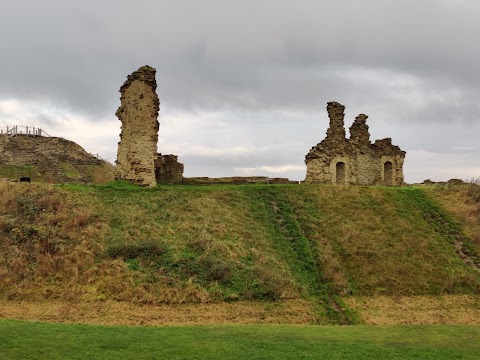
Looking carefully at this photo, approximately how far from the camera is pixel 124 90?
1117 inches

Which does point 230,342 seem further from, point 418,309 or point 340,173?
point 340,173

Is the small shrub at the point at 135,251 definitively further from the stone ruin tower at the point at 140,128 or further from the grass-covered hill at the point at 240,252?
the stone ruin tower at the point at 140,128

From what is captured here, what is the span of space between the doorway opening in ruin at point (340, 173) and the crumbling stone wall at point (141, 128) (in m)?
14.4

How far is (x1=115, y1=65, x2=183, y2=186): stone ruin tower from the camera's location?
1063 inches

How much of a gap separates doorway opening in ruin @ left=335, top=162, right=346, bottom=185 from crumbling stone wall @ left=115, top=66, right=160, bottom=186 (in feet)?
47.3

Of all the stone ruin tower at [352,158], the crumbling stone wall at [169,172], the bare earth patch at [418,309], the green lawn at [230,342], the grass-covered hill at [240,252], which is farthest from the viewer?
the stone ruin tower at [352,158]

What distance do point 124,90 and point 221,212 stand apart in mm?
10193

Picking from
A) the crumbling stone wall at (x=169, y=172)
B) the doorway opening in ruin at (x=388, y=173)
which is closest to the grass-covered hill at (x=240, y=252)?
the crumbling stone wall at (x=169, y=172)

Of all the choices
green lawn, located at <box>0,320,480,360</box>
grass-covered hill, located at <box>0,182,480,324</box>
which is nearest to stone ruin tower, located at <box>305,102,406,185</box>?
grass-covered hill, located at <box>0,182,480,324</box>

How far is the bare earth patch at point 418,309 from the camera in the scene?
16625mm

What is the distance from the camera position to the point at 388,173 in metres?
39.7

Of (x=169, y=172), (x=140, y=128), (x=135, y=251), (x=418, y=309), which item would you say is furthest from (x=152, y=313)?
(x=169, y=172)

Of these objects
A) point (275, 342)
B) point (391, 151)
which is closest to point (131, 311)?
point (275, 342)

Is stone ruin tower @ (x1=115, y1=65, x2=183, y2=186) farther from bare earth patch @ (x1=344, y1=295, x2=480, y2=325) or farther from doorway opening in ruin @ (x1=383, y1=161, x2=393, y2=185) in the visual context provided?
doorway opening in ruin @ (x1=383, y1=161, x2=393, y2=185)
